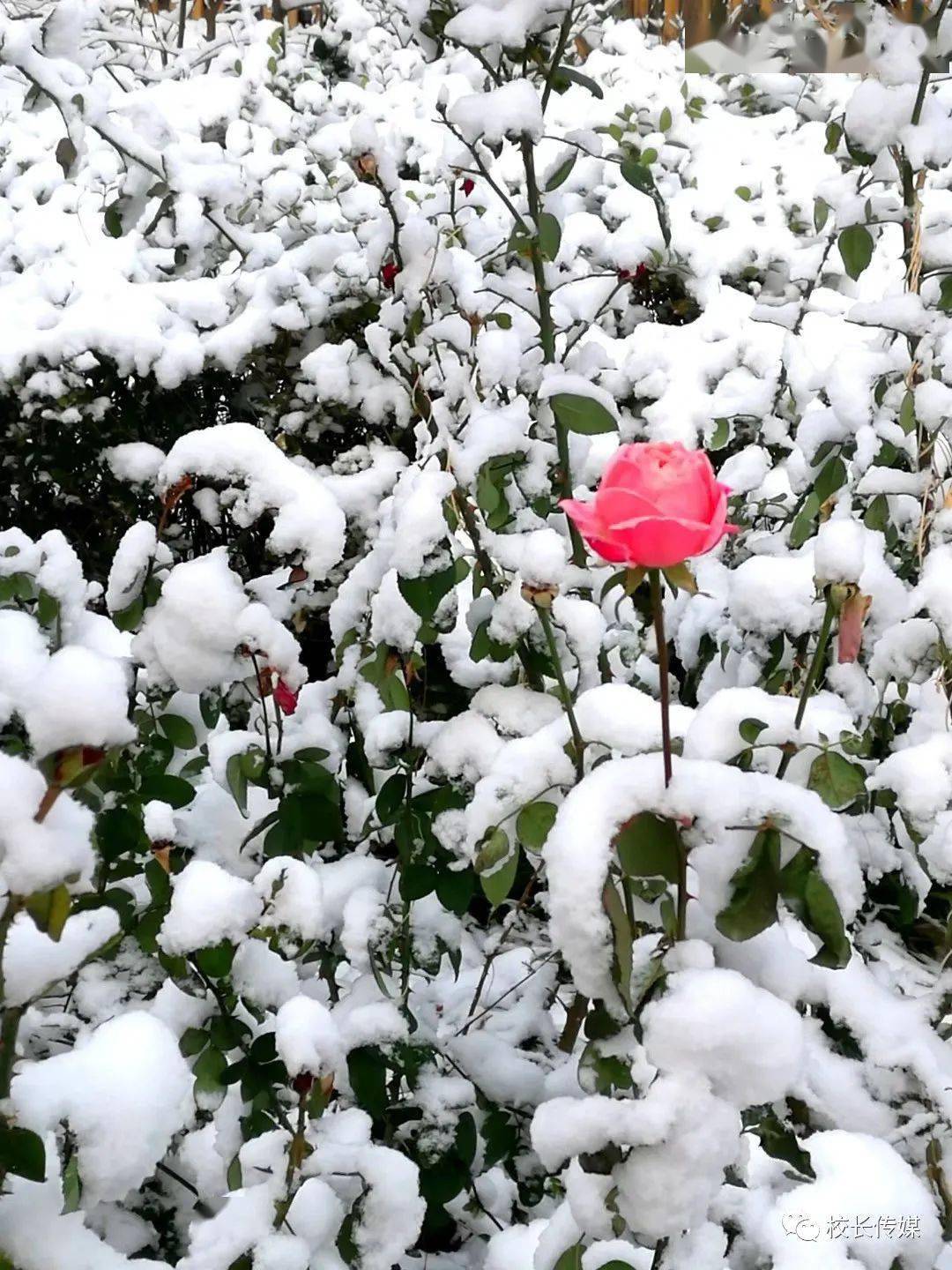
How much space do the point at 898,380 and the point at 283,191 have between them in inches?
80.1

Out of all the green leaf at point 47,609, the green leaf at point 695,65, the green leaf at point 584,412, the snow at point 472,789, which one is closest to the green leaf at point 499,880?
the snow at point 472,789

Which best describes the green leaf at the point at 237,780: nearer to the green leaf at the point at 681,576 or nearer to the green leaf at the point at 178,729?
the green leaf at the point at 178,729

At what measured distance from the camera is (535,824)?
898 mm

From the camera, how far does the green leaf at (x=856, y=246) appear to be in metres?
1.33

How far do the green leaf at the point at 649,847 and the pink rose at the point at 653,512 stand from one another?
0.18 metres

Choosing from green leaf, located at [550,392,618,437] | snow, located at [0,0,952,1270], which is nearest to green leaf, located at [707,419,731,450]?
snow, located at [0,0,952,1270]

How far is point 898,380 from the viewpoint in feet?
4.99

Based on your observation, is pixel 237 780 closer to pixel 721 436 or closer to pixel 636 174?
pixel 636 174

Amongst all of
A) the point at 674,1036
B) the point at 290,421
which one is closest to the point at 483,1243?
the point at 674,1036

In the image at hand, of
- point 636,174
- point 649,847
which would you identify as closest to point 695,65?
point 636,174

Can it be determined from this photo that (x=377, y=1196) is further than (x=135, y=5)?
No

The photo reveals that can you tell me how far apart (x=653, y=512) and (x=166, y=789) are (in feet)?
2.34

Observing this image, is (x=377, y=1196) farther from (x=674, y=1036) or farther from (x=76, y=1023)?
(x=76, y=1023)

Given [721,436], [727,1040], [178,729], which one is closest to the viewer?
[727,1040]
